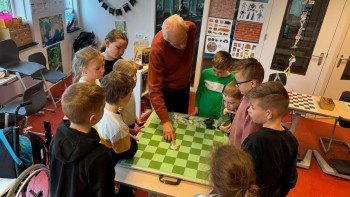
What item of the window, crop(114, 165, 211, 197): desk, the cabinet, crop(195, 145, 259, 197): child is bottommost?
the cabinet

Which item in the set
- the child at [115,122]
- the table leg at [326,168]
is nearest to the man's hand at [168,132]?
the child at [115,122]

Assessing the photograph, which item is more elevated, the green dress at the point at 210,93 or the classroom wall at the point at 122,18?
the classroom wall at the point at 122,18

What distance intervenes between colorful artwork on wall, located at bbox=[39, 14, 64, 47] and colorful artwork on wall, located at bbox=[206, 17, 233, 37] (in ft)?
8.21

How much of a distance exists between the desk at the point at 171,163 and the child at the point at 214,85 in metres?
0.41

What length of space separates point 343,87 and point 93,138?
13.7ft

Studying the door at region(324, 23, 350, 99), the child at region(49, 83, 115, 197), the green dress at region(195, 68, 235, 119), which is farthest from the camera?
the door at region(324, 23, 350, 99)

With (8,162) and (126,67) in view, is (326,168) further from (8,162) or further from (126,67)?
(8,162)

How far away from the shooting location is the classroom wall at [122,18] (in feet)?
14.4

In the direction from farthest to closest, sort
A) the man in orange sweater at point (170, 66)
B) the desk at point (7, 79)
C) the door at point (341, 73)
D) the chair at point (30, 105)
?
the door at point (341, 73), the desk at point (7, 79), the chair at point (30, 105), the man in orange sweater at point (170, 66)

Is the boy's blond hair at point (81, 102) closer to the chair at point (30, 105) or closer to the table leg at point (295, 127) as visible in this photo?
the chair at point (30, 105)

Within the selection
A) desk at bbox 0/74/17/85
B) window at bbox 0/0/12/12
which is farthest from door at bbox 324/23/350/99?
window at bbox 0/0/12/12

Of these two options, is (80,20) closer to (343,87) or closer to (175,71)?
(175,71)

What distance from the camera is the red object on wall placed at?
3.90m

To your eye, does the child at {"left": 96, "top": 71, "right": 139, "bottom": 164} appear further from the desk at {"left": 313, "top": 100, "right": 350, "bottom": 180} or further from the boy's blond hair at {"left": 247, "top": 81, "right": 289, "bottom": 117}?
the desk at {"left": 313, "top": 100, "right": 350, "bottom": 180}
